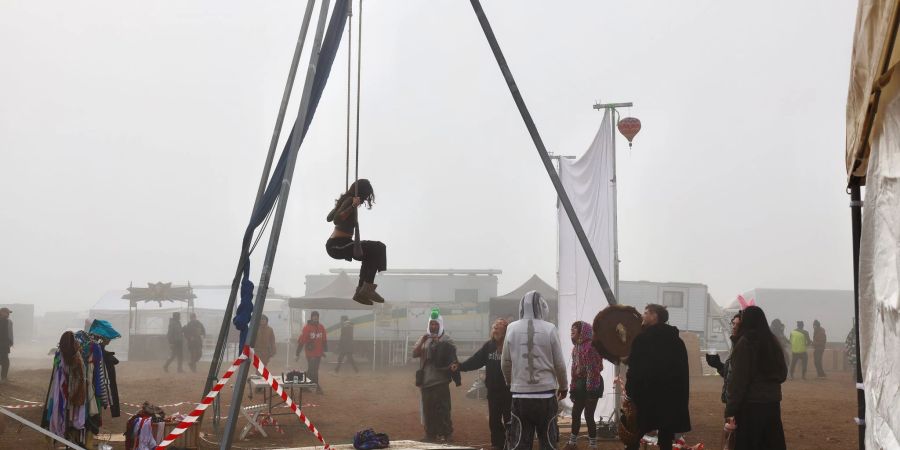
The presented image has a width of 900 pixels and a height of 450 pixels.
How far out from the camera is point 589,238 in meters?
13.5

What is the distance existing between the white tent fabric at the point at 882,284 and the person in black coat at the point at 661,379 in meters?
3.61

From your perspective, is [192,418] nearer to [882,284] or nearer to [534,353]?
[534,353]

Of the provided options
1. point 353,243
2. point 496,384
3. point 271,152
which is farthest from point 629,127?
point 353,243

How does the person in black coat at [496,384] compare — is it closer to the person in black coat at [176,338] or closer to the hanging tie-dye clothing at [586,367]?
the hanging tie-dye clothing at [586,367]

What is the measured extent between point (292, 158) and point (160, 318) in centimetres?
3626

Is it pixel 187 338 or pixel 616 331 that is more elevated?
pixel 616 331

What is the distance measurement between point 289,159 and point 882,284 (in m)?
5.85

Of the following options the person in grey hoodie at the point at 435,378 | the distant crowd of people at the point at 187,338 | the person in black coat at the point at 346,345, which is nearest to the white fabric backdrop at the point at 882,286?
the person in grey hoodie at the point at 435,378

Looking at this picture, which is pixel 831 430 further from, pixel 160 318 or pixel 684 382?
pixel 160 318

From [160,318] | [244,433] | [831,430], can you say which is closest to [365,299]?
[244,433]

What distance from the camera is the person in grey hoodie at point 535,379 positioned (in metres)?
7.81

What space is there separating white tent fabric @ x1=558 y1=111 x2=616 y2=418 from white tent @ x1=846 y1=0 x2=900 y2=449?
8642mm

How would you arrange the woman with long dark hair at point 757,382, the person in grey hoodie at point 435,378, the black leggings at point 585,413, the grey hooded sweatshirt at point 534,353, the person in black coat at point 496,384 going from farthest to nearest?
1. the person in grey hoodie at point 435,378
2. the black leggings at point 585,413
3. the person in black coat at point 496,384
4. the grey hooded sweatshirt at point 534,353
5. the woman with long dark hair at point 757,382

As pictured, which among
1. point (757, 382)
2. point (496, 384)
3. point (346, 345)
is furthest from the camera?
point (346, 345)
